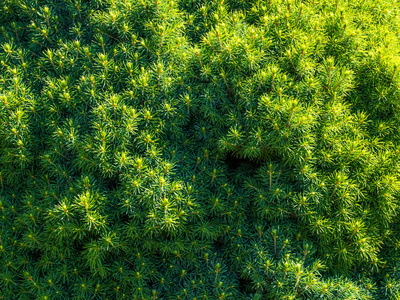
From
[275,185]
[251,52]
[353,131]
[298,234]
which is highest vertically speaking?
[251,52]

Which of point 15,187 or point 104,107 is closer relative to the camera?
point 104,107

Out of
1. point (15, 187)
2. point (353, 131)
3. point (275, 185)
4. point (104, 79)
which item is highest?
point (353, 131)

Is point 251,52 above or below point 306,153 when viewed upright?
above

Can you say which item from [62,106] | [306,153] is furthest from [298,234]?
[62,106]

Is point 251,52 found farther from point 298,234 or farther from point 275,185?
point 298,234

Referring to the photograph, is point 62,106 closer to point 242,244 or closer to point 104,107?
point 104,107

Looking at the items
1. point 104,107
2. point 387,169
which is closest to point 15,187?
point 104,107
